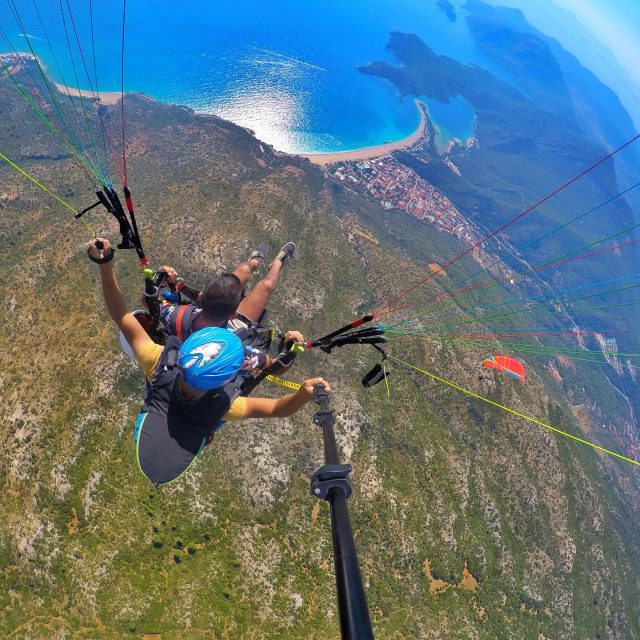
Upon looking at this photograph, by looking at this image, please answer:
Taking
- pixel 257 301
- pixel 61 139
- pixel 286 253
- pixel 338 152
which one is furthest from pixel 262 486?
pixel 338 152

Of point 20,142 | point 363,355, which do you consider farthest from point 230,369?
point 20,142

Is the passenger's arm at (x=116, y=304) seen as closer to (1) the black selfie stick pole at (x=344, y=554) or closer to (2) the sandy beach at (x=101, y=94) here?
(1) the black selfie stick pole at (x=344, y=554)

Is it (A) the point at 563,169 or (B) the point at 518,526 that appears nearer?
(B) the point at 518,526

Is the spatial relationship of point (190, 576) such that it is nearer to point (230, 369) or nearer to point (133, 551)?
point (133, 551)

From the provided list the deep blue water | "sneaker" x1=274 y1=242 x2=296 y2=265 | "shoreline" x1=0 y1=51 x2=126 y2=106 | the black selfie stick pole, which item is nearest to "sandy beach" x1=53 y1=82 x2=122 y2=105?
"shoreline" x1=0 y1=51 x2=126 y2=106

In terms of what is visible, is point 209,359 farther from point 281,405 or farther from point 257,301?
point 257,301

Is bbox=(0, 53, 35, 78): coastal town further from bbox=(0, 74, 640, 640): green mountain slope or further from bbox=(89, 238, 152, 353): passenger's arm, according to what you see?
bbox=(89, 238, 152, 353): passenger's arm
